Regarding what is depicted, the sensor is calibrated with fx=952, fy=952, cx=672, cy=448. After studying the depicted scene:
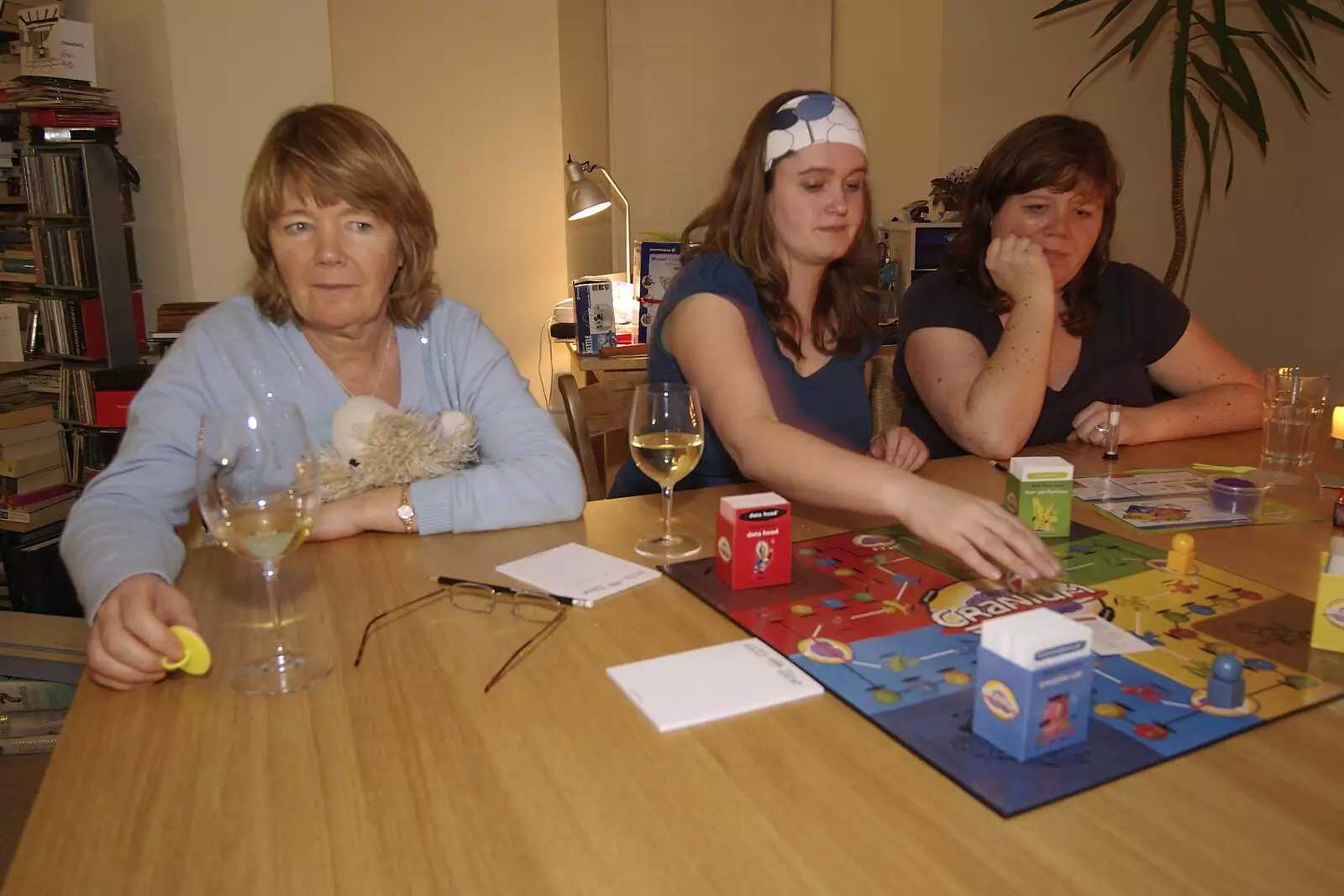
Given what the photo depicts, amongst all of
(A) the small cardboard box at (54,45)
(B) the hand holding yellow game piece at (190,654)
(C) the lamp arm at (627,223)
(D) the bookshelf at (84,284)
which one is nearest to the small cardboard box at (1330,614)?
(B) the hand holding yellow game piece at (190,654)

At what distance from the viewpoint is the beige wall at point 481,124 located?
411 cm

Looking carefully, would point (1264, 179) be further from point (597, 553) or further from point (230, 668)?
point (230, 668)

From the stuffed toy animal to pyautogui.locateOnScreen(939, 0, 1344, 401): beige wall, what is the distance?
97.9 inches

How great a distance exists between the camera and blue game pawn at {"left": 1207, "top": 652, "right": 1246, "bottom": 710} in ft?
2.62

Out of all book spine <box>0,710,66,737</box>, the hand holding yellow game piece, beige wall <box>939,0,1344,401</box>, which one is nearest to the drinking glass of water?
the hand holding yellow game piece

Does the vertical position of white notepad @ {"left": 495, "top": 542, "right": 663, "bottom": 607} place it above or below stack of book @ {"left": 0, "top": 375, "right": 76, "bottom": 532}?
above

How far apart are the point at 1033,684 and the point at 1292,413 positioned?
3.96 feet

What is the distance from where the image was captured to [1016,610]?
1.00 meters

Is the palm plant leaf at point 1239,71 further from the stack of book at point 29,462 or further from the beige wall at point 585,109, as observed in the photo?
the stack of book at point 29,462

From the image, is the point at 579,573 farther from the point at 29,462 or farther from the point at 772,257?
the point at 29,462

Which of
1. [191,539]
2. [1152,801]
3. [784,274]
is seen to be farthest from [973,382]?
[191,539]

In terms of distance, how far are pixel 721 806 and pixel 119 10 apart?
13.9 feet

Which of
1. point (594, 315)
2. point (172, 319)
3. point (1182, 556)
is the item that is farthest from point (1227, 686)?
point (172, 319)

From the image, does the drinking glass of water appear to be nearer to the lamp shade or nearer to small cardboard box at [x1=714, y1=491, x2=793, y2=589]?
small cardboard box at [x1=714, y1=491, x2=793, y2=589]
